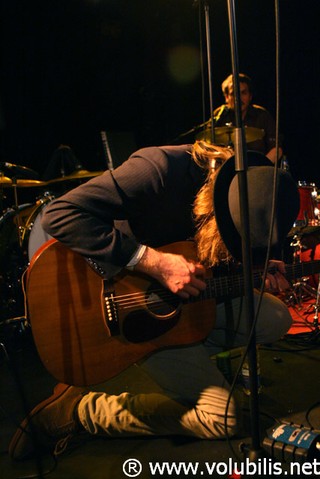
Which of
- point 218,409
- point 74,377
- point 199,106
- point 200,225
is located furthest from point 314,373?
point 199,106

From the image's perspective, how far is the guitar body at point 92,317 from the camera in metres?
1.90

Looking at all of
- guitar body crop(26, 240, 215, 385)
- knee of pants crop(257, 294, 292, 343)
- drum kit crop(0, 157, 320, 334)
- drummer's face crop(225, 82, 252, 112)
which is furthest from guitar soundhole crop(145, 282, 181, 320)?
drummer's face crop(225, 82, 252, 112)

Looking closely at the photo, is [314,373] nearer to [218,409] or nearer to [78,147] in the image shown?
[218,409]

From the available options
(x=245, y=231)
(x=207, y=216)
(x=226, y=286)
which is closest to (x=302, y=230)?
(x=226, y=286)

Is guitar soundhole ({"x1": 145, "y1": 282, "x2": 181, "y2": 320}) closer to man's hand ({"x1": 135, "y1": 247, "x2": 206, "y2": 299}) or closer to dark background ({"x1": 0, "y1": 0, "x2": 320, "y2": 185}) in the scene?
man's hand ({"x1": 135, "y1": 247, "x2": 206, "y2": 299})

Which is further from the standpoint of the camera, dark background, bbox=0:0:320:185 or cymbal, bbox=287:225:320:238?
dark background, bbox=0:0:320:185

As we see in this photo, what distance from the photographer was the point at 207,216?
2.06 m

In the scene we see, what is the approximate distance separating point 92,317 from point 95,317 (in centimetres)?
1

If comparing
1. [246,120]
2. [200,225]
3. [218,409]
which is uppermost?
[246,120]

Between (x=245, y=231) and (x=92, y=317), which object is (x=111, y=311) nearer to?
(x=92, y=317)

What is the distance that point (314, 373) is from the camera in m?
2.78

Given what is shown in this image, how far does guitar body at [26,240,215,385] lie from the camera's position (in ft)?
6.24

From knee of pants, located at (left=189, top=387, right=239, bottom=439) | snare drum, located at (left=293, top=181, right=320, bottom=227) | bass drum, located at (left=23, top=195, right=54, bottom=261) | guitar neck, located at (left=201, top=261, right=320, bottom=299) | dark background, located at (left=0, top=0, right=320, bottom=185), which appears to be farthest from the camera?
dark background, located at (left=0, top=0, right=320, bottom=185)

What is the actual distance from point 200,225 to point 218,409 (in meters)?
0.82
